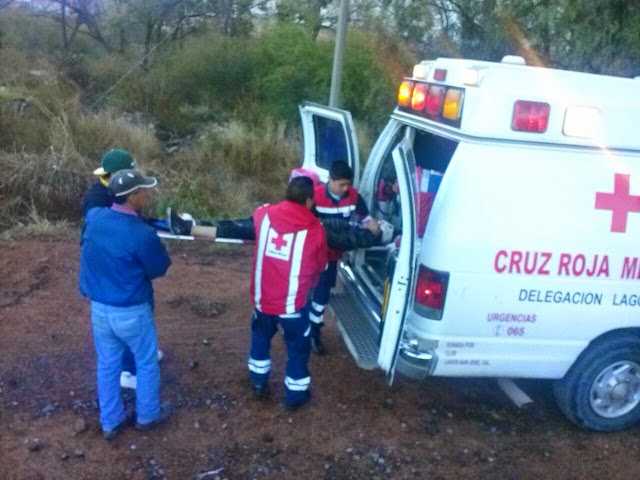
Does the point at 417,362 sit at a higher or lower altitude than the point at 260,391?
higher

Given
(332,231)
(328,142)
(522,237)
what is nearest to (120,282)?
(332,231)

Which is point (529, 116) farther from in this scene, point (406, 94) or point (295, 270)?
point (295, 270)

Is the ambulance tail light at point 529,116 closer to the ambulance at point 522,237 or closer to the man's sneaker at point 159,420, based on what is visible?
the ambulance at point 522,237

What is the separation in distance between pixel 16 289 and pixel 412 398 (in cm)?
382

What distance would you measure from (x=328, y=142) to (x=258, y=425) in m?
2.53

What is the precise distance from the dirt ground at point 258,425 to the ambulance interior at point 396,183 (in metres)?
0.74

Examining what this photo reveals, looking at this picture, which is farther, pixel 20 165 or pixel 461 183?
pixel 20 165

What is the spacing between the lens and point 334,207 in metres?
5.70

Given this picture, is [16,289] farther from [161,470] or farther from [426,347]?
[426,347]

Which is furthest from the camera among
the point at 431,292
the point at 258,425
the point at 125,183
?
the point at 258,425

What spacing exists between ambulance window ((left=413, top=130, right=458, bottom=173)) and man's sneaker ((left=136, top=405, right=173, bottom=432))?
2.59m

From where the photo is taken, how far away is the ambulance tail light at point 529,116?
445 centimetres

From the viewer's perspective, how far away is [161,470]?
4461 mm

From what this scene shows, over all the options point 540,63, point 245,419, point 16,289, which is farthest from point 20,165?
point 540,63
